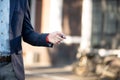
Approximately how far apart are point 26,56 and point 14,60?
13.5m

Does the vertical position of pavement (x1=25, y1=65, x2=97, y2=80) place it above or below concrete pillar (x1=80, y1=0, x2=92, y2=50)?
below

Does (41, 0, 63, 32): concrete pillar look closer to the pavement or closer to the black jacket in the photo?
the pavement

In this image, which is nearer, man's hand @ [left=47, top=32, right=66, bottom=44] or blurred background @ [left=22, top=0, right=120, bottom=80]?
man's hand @ [left=47, top=32, right=66, bottom=44]

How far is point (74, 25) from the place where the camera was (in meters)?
17.6

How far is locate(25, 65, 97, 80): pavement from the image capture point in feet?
43.5

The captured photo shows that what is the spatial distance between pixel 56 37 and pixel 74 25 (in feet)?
45.9

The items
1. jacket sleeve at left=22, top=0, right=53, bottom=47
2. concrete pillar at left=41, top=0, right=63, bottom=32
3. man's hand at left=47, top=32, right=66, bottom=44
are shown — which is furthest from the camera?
concrete pillar at left=41, top=0, right=63, bottom=32

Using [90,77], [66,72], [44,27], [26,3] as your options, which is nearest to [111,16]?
[44,27]

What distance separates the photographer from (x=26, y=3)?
387 centimetres

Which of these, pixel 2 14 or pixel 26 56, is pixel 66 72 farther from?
pixel 2 14

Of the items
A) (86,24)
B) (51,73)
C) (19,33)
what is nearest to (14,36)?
(19,33)

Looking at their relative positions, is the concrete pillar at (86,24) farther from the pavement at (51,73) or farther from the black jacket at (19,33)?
the black jacket at (19,33)

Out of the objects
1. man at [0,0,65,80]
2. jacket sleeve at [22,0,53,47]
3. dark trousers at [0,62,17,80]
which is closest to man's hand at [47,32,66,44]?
man at [0,0,65,80]

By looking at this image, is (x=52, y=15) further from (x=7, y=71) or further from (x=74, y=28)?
(x=7, y=71)
